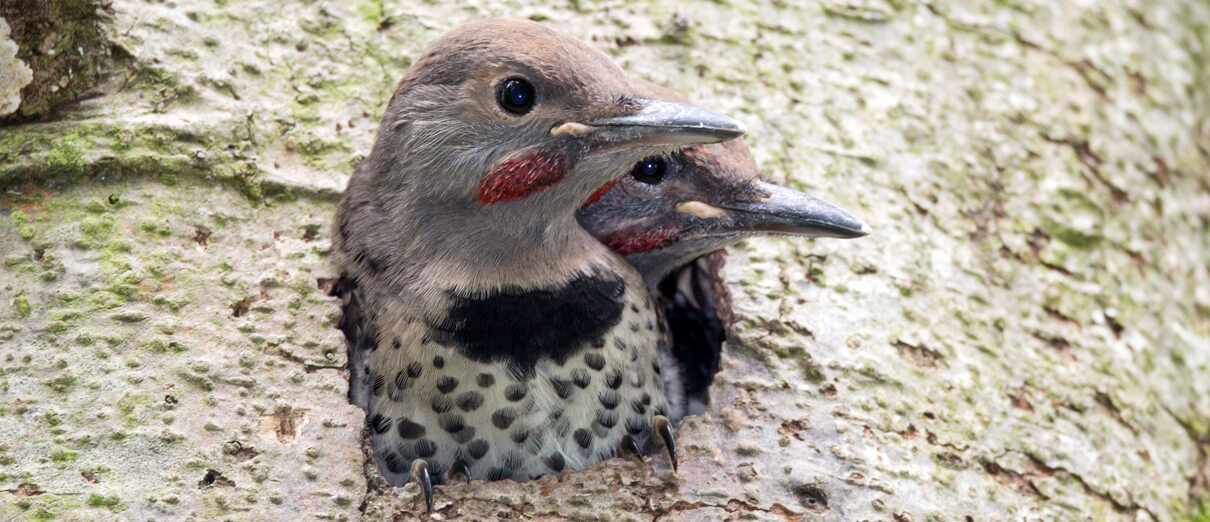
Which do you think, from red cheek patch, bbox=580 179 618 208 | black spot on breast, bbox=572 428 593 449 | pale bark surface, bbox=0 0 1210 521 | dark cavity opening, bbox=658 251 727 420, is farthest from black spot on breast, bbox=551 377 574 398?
dark cavity opening, bbox=658 251 727 420

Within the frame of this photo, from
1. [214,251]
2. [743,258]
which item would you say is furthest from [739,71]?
[214,251]

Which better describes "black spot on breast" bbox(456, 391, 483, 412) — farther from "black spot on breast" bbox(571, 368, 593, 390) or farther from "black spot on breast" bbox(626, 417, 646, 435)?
"black spot on breast" bbox(626, 417, 646, 435)

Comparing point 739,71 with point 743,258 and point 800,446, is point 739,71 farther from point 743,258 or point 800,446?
point 800,446

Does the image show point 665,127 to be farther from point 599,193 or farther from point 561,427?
point 561,427

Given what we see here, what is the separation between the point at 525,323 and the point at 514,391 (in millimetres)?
163

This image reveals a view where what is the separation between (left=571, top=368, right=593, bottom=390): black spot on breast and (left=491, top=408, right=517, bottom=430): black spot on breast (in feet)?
0.56

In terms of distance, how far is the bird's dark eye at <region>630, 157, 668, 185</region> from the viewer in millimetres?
3160

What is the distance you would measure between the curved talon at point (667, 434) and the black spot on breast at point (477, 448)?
0.43 meters

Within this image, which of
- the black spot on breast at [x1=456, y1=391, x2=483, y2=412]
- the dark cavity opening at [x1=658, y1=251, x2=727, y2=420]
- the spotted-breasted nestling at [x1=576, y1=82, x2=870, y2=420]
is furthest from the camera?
the dark cavity opening at [x1=658, y1=251, x2=727, y2=420]

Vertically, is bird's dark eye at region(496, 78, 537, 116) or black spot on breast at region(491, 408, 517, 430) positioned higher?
bird's dark eye at region(496, 78, 537, 116)

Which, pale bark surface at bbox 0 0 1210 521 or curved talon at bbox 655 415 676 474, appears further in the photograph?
curved talon at bbox 655 415 676 474

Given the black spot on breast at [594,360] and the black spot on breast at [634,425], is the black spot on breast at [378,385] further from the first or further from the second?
the black spot on breast at [634,425]

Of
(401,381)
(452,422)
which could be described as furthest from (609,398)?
(401,381)

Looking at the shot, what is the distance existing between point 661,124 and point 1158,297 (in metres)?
2.11
